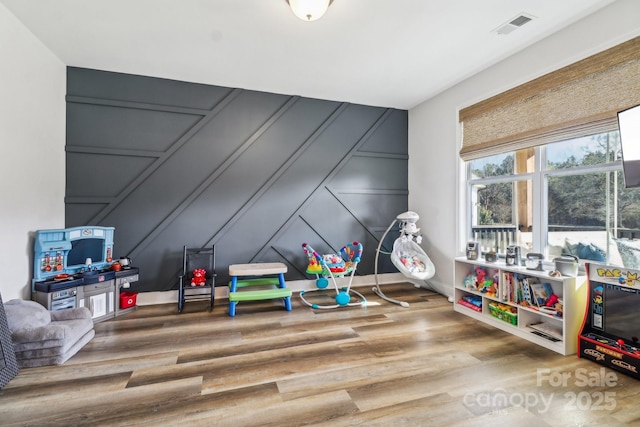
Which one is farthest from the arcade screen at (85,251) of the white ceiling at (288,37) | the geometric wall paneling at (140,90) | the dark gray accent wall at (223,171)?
the white ceiling at (288,37)

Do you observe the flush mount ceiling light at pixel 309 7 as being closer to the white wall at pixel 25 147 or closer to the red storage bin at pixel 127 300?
the white wall at pixel 25 147

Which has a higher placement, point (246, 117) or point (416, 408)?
point (246, 117)

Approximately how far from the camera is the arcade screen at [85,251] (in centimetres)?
321

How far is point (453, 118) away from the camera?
4.01 metres

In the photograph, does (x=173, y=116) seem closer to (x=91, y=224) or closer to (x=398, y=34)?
(x=91, y=224)

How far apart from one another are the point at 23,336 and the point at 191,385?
136 cm

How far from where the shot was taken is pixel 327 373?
2107mm

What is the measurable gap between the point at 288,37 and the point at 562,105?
265 centimetres

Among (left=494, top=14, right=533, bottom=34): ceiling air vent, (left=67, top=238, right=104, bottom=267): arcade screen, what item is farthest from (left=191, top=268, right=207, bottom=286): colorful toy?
(left=494, top=14, right=533, bottom=34): ceiling air vent

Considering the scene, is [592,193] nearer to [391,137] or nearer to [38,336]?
[391,137]

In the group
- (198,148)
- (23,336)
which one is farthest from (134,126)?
(23,336)

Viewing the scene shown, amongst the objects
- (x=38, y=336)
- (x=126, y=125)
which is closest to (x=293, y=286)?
(x=38, y=336)

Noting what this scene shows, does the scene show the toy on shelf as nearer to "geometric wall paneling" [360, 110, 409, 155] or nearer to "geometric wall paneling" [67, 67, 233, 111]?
"geometric wall paneling" [360, 110, 409, 155]

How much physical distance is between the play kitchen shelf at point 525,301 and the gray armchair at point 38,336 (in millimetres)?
3730
